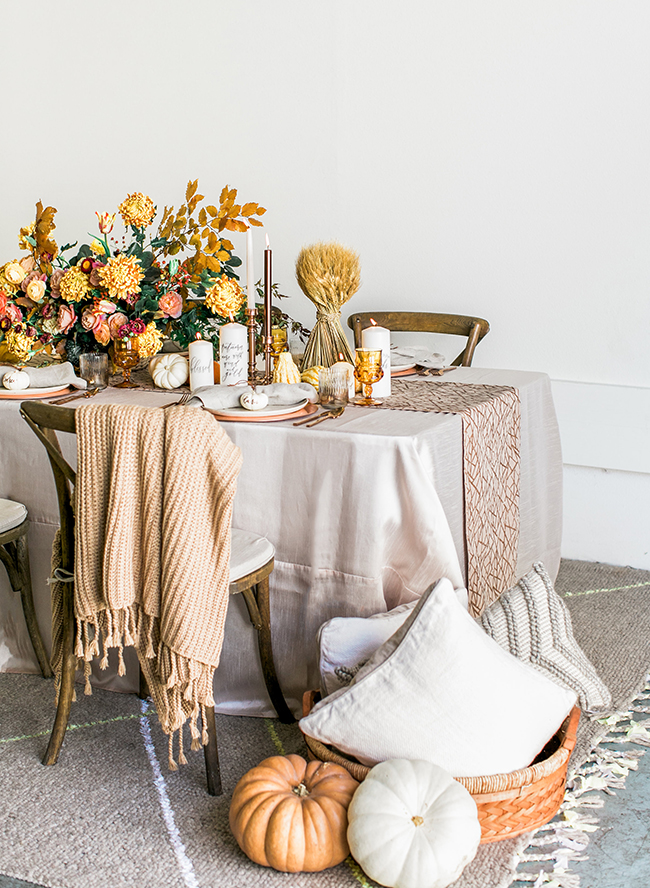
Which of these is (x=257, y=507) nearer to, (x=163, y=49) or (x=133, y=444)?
(x=133, y=444)

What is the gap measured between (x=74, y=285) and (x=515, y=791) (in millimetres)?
1512

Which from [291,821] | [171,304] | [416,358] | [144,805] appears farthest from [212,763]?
[416,358]

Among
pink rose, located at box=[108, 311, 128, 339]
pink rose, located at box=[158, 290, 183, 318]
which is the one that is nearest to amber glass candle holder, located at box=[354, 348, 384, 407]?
pink rose, located at box=[158, 290, 183, 318]

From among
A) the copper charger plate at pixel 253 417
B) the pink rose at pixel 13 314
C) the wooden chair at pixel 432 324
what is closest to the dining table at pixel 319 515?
the copper charger plate at pixel 253 417

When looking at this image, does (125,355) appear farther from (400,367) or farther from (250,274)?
(400,367)

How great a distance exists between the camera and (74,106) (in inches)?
150

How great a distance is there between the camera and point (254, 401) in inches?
73.4

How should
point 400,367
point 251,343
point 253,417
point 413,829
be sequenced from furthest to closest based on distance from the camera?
point 400,367
point 251,343
point 253,417
point 413,829

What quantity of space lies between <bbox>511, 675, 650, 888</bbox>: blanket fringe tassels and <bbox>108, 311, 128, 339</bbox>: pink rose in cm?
146

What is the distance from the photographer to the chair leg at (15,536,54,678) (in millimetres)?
2025

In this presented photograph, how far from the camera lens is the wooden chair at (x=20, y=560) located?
6.33ft

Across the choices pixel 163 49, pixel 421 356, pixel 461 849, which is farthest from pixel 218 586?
pixel 163 49

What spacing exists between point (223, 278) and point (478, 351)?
1267mm

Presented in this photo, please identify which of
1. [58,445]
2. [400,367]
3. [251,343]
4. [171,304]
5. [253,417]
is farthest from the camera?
[400,367]
